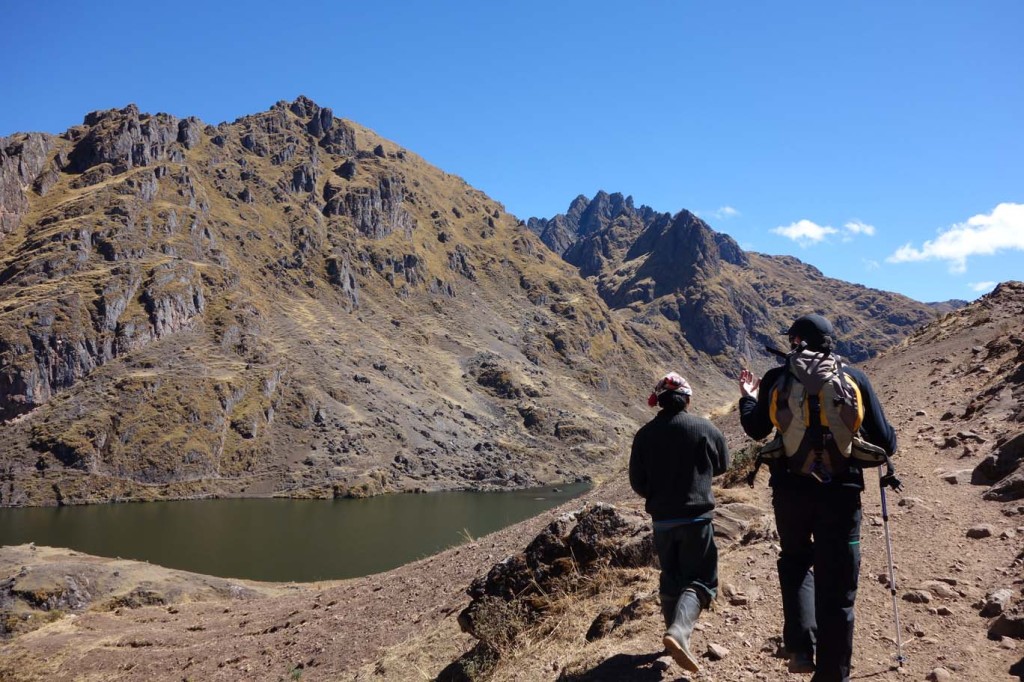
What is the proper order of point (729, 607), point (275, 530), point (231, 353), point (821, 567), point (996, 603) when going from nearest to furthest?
point (821, 567)
point (996, 603)
point (729, 607)
point (275, 530)
point (231, 353)

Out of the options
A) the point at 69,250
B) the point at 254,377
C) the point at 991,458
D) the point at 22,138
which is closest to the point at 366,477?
the point at 254,377

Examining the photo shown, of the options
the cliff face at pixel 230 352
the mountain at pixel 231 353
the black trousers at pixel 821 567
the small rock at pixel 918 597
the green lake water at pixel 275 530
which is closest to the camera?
the black trousers at pixel 821 567

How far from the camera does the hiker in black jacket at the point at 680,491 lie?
5281 mm

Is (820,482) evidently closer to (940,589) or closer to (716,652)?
(716,652)

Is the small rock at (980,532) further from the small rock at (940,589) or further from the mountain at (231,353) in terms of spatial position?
the mountain at (231,353)

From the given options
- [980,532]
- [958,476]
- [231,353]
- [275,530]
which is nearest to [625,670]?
[980,532]

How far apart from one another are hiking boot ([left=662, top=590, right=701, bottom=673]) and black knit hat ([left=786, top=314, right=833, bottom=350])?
7.02 ft

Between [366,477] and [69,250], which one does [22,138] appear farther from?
[366,477]

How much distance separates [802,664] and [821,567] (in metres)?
0.74

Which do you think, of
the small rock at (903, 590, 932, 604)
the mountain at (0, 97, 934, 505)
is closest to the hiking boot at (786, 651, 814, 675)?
the small rock at (903, 590, 932, 604)

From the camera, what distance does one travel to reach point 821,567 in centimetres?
433

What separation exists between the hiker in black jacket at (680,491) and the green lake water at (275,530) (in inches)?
1555

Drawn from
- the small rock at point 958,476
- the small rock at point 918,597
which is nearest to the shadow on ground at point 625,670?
the small rock at point 918,597

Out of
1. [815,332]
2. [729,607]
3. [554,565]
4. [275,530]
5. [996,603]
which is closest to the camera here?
[815,332]
